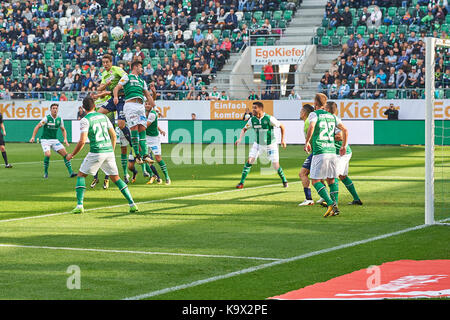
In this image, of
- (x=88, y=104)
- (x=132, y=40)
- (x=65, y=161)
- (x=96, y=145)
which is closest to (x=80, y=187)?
(x=96, y=145)

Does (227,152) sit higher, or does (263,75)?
(263,75)

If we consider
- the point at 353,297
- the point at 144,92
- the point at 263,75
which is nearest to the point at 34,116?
the point at 263,75

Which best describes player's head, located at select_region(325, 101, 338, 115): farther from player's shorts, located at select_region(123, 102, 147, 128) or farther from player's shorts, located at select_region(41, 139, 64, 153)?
player's shorts, located at select_region(41, 139, 64, 153)

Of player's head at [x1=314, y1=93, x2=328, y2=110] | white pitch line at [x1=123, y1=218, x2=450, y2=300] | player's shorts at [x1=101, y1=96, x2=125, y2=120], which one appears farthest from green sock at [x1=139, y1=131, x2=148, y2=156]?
white pitch line at [x1=123, y1=218, x2=450, y2=300]

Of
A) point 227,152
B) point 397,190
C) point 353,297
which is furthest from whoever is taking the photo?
point 227,152

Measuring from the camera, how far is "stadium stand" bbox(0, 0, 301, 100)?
43.2 metres

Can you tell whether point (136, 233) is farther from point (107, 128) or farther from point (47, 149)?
point (47, 149)

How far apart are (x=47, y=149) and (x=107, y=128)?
8.62 metres

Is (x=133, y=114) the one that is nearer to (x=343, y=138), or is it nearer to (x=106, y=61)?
(x=106, y=61)

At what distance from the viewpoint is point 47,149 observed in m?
22.7

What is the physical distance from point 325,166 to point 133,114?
22.1 ft

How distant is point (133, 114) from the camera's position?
63.5 feet

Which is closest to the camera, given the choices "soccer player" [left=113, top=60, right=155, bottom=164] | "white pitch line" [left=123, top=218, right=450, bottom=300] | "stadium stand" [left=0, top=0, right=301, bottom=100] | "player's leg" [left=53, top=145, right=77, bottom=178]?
"white pitch line" [left=123, top=218, right=450, bottom=300]

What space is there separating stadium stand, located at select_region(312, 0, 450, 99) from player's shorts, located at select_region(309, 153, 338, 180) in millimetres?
22542
